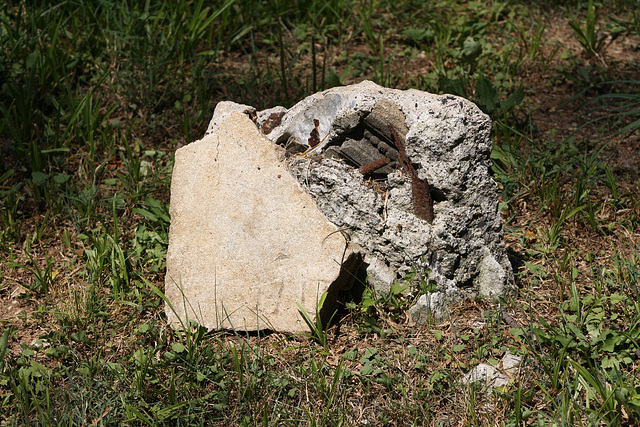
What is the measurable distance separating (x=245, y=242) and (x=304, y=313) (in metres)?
0.41

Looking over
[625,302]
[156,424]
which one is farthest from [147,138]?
[625,302]

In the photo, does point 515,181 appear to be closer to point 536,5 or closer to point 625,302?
point 625,302

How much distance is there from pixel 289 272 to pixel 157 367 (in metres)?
0.64

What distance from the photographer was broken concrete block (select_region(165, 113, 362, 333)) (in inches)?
105

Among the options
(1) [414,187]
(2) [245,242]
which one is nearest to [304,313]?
(2) [245,242]

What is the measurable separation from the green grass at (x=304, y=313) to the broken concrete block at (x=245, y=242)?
0.38ft

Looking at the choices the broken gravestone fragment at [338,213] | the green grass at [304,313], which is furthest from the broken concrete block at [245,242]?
the green grass at [304,313]

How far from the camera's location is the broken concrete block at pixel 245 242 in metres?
2.67

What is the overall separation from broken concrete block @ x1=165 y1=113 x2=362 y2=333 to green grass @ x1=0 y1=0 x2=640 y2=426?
115mm

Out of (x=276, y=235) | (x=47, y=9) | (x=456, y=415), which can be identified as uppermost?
(x=47, y=9)

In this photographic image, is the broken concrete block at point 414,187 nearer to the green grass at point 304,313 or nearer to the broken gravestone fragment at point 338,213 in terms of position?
the broken gravestone fragment at point 338,213

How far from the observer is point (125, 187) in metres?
3.53

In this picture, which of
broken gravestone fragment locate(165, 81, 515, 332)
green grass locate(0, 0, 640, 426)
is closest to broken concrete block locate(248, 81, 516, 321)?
broken gravestone fragment locate(165, 81, 515, 332)

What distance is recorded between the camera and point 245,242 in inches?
109
